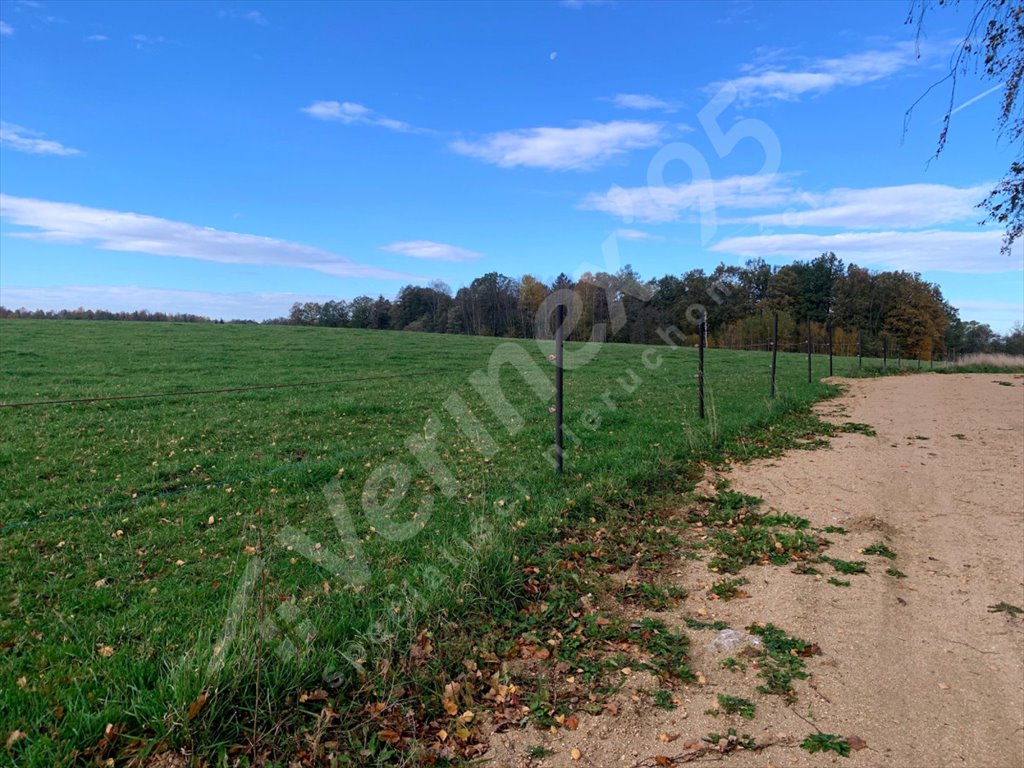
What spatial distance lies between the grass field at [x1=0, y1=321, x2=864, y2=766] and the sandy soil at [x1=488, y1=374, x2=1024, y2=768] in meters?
1.14

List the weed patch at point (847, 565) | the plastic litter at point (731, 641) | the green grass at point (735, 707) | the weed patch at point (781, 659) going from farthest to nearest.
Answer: the weed patch at point (847, 565) < the plastic litter at point (731, 641) < the weed patch at point (781, 659) < the green grass at point (735, 707)

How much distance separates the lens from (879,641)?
333 centimetres

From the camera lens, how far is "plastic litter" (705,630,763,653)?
10.7 ft

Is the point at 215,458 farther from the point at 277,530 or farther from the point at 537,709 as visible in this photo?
the point at 537,709

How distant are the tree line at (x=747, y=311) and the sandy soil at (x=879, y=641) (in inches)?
887

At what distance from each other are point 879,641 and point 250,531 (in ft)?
15.2

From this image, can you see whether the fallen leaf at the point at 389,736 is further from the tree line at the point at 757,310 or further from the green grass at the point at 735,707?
the tree line at the point at 757,310

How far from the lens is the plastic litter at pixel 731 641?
10.7 feet

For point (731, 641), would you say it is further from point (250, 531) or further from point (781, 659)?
point (250, 531)

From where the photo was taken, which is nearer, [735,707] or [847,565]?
[735,707]

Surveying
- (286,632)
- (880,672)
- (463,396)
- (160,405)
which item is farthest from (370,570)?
(463,396)

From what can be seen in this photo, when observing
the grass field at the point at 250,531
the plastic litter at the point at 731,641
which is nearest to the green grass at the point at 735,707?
the plastic litter at the point at 731,641

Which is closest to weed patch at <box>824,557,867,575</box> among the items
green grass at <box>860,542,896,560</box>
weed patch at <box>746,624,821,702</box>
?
green grass at <box>860,542,896,560</box>

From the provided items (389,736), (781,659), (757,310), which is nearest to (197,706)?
(389,736)
